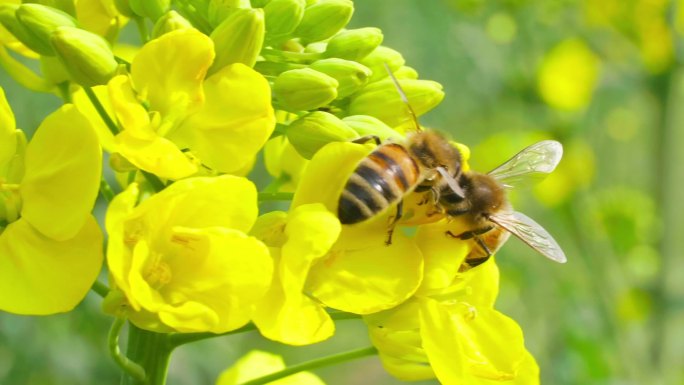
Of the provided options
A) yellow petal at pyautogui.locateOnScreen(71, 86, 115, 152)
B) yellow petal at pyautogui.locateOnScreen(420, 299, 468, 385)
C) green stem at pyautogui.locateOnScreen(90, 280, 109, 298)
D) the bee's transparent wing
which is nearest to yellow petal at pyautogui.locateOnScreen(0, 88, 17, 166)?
yellow petal at pyautogui.locateOnScreen(71, 86, 115, 152)

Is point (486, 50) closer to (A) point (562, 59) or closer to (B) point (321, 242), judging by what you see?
(A) point (562, 59)

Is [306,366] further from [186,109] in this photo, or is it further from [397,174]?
[186,109]

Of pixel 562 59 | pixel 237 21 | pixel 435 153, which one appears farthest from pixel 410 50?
pixel 237 21

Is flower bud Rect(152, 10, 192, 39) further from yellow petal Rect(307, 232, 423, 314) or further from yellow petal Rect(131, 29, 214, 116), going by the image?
yellow petal Rect(307, 232, 423, 314)

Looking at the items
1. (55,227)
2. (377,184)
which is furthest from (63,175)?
(377,184)

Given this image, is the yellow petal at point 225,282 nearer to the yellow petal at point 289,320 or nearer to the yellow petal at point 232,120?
the yellow petal at point 289,320

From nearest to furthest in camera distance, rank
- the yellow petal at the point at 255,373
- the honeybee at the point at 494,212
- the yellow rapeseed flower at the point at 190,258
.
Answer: the yellow rapeseed flower at the point at 190,258 < the honeybee at the point at 494,212 < the yellow petal at the point at 255,373

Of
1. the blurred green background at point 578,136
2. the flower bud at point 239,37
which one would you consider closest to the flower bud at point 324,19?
the flower bud at point 239,37
